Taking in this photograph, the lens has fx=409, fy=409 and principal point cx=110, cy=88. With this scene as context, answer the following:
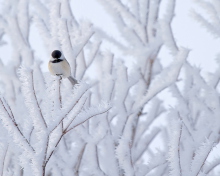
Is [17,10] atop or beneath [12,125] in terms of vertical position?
atop

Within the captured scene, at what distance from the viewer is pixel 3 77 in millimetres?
3826

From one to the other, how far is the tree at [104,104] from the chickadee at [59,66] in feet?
0.23

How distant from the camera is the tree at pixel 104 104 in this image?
185 cm

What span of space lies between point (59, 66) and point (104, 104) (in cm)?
119

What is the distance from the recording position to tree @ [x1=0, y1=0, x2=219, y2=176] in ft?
6.07

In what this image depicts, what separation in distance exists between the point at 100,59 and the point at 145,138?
0.89 meters

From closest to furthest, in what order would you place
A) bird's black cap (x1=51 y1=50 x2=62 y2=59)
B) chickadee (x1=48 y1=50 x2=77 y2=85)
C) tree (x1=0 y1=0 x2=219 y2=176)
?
tree (x1=0 y1=0 x2=219 y2=176)
chickadee (x1=48 y1=50 x2=77 y2=85)
bird's black cap (x1=51 y1=50 x2=62 y2=59)

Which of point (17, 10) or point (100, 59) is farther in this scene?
point (17, 10)

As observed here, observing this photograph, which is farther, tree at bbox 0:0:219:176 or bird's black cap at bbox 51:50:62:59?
bird's black cap at bbox 51:50:62:59

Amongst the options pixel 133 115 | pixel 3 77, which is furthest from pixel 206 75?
pixel 3 77

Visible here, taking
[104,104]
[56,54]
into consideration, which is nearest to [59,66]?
[56,54]

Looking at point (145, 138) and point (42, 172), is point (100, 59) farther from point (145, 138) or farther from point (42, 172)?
point (42, 172)

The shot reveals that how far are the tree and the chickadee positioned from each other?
71mm

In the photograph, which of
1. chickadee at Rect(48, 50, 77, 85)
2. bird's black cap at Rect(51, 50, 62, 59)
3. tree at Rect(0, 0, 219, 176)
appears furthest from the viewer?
bird's black cap at Rect(51, 50, 62, 59)
